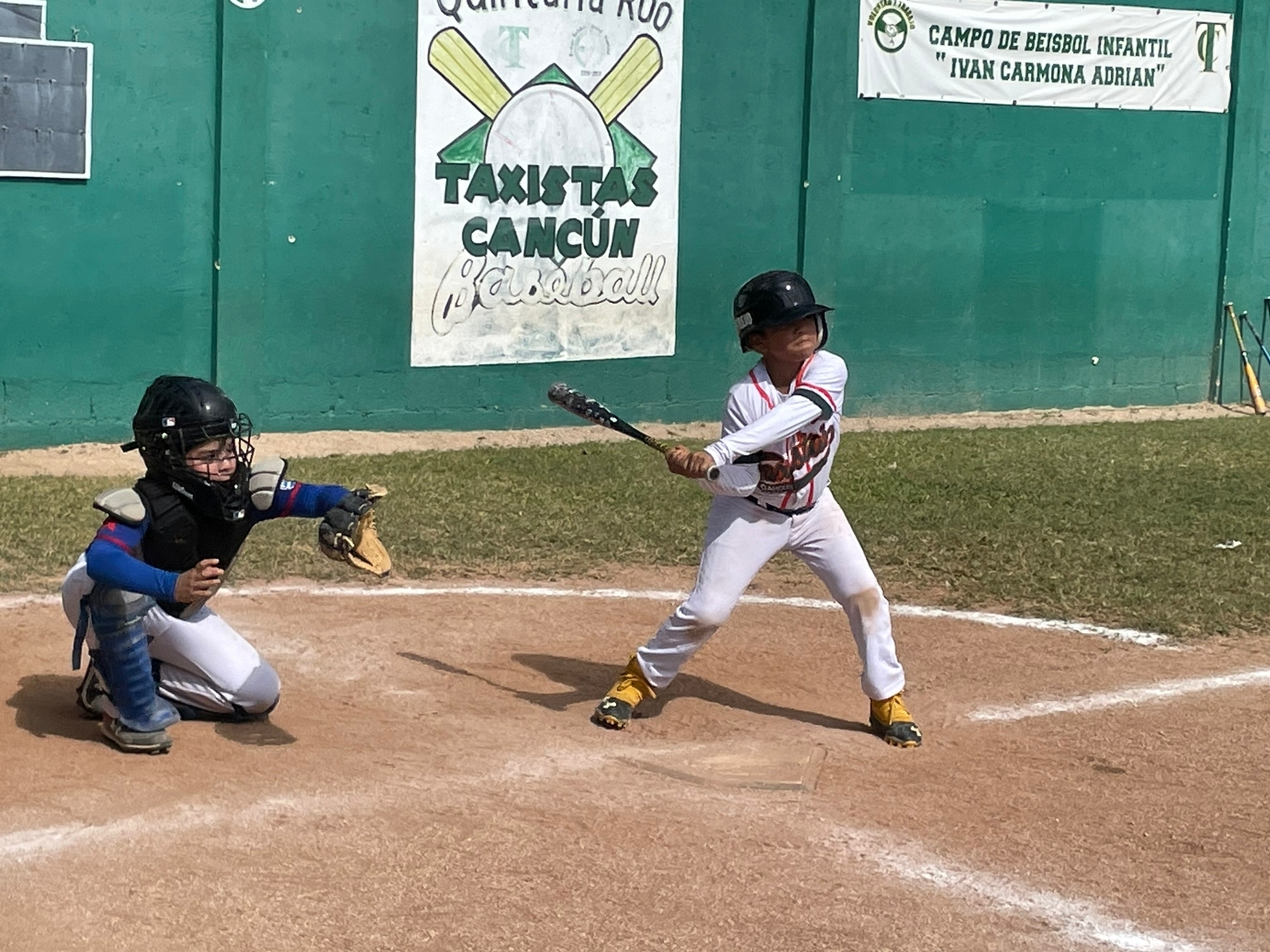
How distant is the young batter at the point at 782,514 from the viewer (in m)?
6.19

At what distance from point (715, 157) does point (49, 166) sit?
5.43 m

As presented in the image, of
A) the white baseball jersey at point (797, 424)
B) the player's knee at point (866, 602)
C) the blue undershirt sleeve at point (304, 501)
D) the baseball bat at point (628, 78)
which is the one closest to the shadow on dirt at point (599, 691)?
the player's knee at point (866, 602)

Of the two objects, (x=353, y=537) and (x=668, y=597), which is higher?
(x=353, y=537)

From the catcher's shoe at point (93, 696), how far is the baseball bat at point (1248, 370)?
44.2 feet

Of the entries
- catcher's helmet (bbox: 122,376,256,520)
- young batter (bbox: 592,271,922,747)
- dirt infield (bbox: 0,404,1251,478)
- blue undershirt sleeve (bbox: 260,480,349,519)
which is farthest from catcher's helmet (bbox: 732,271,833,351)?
dirt infield (bbox: 0,404,1251,478)

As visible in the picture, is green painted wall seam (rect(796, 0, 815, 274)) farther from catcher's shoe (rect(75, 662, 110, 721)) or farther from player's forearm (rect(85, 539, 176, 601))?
player's forearm (rect(85, 539, 176, 601))

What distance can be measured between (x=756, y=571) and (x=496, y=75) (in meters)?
8.20

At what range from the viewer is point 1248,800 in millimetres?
5711

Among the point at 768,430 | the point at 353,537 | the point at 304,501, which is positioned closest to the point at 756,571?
the point at 768,430

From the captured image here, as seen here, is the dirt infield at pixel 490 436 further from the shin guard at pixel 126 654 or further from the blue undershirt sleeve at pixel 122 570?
the blue undershirt sleeve at pixel 122 570

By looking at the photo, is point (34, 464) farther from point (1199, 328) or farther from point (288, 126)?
point (1199, 328)

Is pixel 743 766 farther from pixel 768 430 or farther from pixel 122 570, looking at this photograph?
pixel 122 570

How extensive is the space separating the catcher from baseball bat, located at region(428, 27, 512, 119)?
7.91 meters

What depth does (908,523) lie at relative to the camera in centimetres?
1026
